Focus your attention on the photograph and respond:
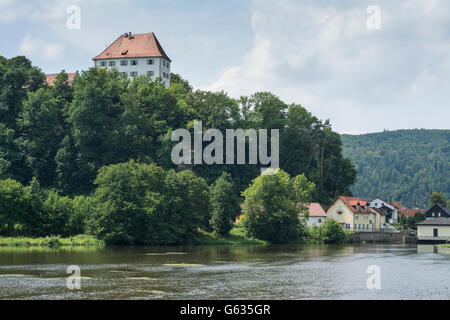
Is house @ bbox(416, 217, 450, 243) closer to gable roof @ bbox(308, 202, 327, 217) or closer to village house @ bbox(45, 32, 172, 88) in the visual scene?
gable roof @ bbox(308, 202, 327, 217)

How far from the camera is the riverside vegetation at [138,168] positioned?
3029 inches

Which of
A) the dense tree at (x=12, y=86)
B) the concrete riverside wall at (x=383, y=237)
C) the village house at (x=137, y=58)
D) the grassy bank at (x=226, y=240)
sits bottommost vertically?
the concrete riverside wall at (x=383, y=237)

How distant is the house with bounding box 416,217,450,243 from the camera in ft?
330

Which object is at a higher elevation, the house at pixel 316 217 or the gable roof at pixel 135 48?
the gable roof at pixel 135 48

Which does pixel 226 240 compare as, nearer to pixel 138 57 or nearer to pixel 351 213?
pixel 351 213

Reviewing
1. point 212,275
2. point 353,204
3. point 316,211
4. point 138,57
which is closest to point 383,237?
point 353,204

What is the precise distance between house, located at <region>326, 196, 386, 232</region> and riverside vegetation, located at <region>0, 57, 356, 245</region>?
22.7 feet

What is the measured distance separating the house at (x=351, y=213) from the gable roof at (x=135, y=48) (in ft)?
161

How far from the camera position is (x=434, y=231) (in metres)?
101

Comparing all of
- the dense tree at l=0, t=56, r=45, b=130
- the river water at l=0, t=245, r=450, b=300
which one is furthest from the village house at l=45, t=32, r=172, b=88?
the river water at l=0, t=245, r=450, b=300

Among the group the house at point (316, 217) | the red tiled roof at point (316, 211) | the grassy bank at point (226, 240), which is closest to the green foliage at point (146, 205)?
the grassy bank at point (226, 240)

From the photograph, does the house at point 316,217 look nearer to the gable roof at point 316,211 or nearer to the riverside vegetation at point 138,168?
the gable roof at point 316,211

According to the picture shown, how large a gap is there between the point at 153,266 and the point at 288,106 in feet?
281
